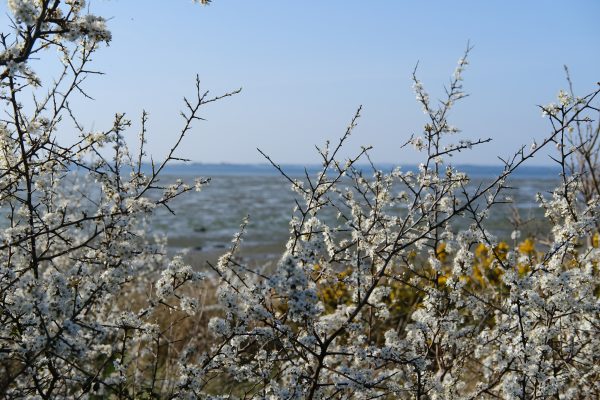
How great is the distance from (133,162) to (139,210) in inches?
30.4

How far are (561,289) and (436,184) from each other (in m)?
0.90

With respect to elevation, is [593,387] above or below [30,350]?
below

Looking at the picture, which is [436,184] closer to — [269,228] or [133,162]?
[133,162]

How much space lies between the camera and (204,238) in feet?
77.3

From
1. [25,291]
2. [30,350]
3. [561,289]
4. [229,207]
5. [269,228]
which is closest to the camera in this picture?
[30,350]

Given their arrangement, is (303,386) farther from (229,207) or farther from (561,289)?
(229,207)

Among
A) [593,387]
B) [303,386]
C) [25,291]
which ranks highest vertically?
[25,291]

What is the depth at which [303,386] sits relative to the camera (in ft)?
10.2

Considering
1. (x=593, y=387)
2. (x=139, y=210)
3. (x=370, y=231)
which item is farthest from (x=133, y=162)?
(x=593, y=387)

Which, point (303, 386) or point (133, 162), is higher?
point (133, 162)

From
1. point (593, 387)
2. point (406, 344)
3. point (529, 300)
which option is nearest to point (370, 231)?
point (406, 344)

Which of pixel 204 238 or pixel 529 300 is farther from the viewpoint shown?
pixel 204 238

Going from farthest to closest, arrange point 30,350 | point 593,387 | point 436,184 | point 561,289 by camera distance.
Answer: point 593,387 < point 436,184 < point 561,289 < point 30,350

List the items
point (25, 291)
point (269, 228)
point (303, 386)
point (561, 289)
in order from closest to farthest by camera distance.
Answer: point (25, 291) → point (303, 386) → point (561, 289) → point (269, 228)
